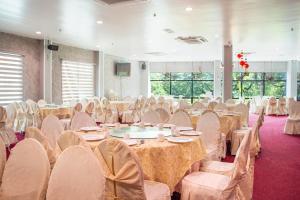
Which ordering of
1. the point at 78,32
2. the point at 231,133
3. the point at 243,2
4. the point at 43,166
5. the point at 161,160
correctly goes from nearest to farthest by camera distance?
the point at 43,166 → the point at 161,160 → the point at 243,2 → the point at 231,133 → the point at 78,32

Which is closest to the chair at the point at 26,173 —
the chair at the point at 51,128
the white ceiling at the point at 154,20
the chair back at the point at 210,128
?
the chair at the point at 51,128

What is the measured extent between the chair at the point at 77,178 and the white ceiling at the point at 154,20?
4.10 metres

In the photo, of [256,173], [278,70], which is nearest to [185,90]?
[278,70]

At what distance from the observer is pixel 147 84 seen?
60.5 ft

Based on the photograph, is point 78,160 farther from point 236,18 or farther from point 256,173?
point 236,18

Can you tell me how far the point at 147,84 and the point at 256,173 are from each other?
14.0 meters

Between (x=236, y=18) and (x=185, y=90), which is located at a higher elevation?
(x=236, y=18)

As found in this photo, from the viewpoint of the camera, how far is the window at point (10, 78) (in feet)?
29.2

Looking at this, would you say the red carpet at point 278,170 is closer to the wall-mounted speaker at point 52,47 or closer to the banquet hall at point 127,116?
the banquet hall at point 127,116

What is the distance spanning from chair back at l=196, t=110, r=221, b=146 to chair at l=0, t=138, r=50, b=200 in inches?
113

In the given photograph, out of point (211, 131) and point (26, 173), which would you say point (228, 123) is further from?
point (26, 173)

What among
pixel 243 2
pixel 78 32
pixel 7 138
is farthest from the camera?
pixel 78 32

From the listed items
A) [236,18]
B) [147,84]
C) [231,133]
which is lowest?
[231,133]

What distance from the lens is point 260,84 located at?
59.4 ft
